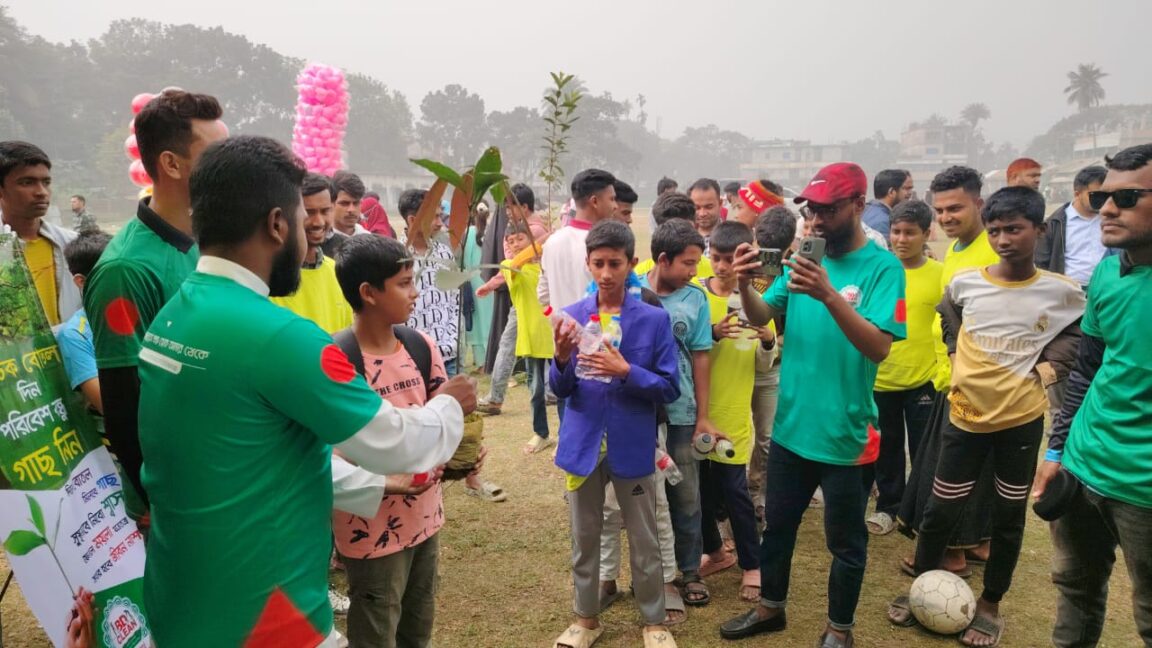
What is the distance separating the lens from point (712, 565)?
13.3ft

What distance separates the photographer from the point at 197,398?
1.51 m

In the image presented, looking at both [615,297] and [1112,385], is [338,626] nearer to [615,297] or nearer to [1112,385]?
[615,297]

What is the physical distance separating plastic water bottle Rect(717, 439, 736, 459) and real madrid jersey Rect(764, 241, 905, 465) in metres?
0.58

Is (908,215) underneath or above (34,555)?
above

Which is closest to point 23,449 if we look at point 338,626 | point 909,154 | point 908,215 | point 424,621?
point 424,621

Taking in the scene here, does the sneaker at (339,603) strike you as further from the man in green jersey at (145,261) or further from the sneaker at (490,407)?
the sneaker at (490,407)

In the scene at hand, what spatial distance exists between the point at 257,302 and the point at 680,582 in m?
3.05

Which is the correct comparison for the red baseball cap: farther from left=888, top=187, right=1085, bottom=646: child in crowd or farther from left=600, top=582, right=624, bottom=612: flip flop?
left=600, top=582, right=624, bottom=612: flip flop

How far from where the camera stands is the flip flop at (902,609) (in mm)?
3508

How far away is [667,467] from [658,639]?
81 cm

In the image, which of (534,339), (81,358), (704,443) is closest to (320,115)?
(534,339)

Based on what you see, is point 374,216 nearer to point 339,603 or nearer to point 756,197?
point 756,197

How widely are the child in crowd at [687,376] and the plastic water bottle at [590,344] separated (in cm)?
70

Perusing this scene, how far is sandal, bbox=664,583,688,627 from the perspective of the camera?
11.6 feet
